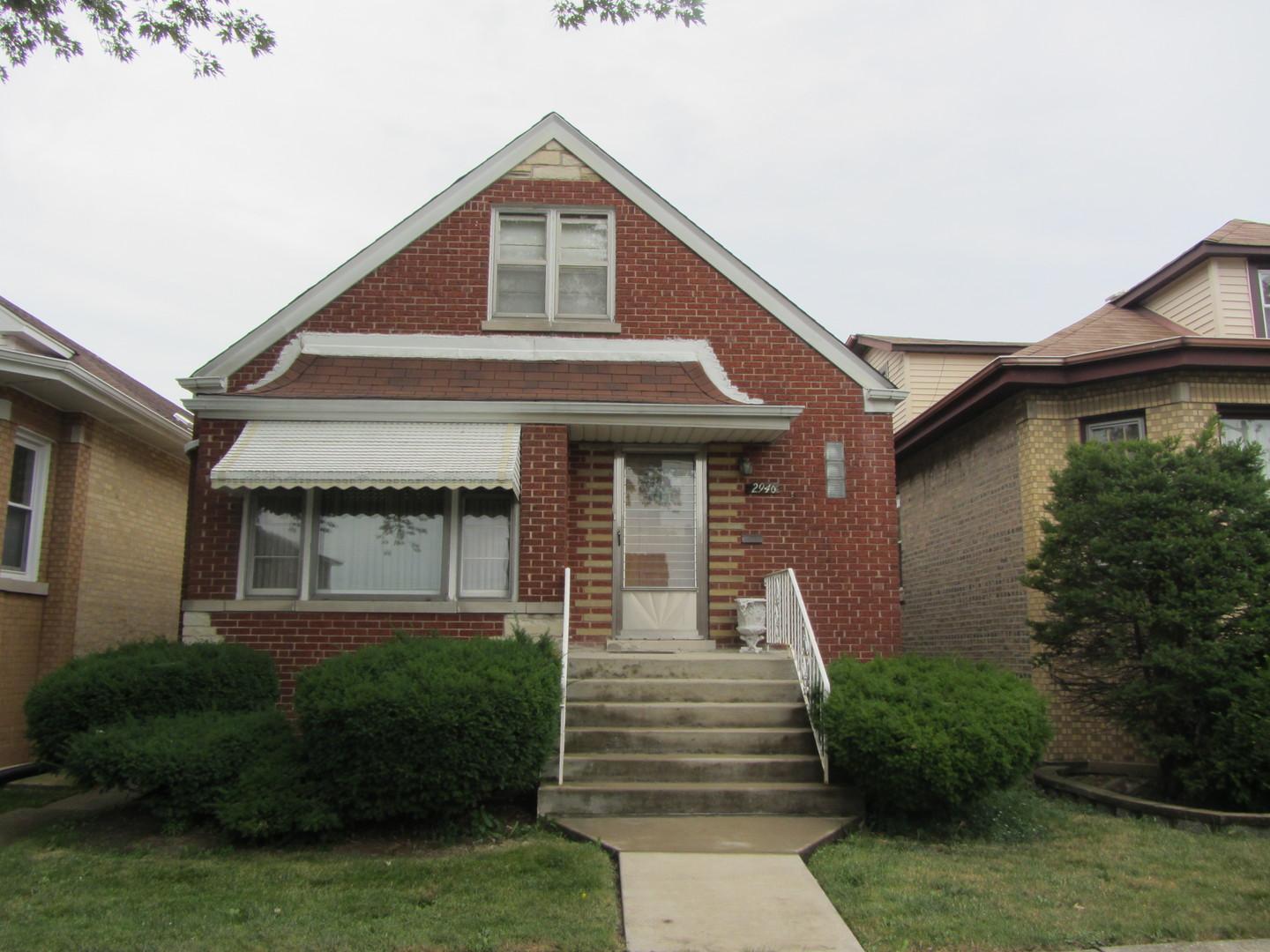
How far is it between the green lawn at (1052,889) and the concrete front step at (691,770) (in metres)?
0.86

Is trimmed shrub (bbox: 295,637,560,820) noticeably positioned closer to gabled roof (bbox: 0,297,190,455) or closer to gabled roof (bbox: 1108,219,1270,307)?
gabled roof (bbox: 0,297,190,455)

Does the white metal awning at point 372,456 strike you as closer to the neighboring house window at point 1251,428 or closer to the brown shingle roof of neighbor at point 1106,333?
the brown shingle roof of neighbor at point 1106,333

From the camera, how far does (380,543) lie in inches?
376

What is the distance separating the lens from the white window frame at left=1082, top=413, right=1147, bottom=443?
10625mm

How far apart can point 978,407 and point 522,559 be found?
5.82 m

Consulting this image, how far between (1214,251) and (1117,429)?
2391 millimetres

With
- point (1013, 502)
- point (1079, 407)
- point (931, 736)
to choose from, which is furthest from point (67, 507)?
point (1079, 407)

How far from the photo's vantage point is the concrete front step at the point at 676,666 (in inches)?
339

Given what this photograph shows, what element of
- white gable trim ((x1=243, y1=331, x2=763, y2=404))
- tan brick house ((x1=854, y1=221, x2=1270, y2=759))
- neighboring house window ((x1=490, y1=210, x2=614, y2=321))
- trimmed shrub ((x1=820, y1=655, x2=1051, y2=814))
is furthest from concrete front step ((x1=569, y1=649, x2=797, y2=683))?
neighboring house window ((x1=490, y1=210, x2=614, y2=321))

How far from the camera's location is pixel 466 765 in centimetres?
633

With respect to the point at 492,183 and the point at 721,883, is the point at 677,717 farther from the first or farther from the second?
the point at 492,183

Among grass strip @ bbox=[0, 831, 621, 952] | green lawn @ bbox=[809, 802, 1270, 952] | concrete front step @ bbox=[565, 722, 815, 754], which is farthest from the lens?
concrete front step @ bbox=[565, 722, 815, 754]

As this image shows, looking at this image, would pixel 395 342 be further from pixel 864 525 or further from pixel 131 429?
pixel 864 525

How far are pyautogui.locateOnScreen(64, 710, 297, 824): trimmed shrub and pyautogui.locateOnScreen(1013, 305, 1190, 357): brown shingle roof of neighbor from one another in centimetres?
838
